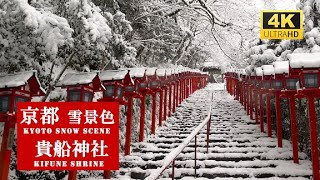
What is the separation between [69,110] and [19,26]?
178 cm

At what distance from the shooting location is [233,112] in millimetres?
14984

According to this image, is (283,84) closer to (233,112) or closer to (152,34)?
(233,112)

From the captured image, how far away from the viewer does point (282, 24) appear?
11680 mm

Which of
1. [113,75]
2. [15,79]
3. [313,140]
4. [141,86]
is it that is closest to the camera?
[15,79]

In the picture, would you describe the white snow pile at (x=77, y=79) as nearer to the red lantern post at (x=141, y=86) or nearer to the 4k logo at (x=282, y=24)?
the red lantern post at (x=141, y=86)

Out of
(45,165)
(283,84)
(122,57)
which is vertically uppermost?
(122,57)

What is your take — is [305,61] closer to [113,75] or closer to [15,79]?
[113,75]

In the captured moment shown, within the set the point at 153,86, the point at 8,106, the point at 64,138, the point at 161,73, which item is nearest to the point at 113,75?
the point at 64,138

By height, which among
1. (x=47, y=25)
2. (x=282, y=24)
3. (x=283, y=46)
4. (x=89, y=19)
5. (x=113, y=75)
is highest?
(x=282, y=24)

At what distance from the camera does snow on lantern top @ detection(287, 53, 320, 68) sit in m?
6.68

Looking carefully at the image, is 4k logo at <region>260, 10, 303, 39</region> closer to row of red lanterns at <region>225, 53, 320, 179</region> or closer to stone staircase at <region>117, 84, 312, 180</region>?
row of red lanterns at <region>225, 53, 320, 179</region>

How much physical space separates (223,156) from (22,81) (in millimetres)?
5234

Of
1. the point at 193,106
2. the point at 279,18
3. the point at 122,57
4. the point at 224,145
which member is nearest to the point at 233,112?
the point at 193,106

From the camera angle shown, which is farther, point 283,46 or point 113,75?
point 283,46
